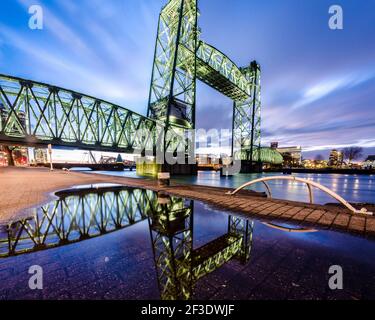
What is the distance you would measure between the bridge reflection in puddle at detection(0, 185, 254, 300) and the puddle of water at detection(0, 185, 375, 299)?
15 mm

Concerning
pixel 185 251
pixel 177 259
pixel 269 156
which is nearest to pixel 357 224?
pixel 185 251

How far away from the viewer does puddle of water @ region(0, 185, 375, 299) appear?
5.61ft

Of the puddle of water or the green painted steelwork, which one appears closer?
the puddle of water

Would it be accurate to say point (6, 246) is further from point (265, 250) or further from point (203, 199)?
point (203, 199)

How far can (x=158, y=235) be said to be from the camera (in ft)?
10.8

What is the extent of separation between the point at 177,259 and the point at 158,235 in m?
0.95

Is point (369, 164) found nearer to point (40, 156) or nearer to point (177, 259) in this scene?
point (177, 259)

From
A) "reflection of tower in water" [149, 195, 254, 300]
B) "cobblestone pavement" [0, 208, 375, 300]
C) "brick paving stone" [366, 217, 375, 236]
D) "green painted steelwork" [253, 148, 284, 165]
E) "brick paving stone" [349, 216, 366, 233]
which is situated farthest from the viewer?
"green painted steelwork" [253, 148, 284, 165]

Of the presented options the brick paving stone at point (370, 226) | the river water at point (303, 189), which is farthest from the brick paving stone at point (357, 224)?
the river water at point (303, 189)

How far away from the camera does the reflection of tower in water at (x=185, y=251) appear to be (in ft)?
6.22

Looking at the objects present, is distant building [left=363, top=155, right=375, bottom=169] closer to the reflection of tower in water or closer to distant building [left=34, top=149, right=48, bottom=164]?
the reflection of tower in water

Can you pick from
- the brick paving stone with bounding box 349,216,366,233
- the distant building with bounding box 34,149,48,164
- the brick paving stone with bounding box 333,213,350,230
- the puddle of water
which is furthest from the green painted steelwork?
the distant building with bounding box 34,149,48,164

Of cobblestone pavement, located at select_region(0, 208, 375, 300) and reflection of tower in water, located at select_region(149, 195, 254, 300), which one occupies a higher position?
cobblestone pavement, located at select_region(0, 208, 375, 300)

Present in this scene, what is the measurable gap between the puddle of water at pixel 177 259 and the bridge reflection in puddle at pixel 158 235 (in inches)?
0.6
